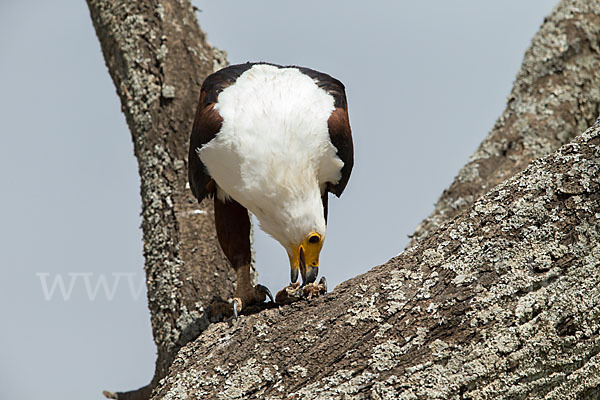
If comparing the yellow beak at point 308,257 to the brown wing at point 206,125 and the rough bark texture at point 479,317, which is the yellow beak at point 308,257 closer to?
the brown wing at point 206,125

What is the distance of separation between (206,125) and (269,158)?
16.8 inches

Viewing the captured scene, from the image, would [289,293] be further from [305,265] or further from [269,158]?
[269,158]

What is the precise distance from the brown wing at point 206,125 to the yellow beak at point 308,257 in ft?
2.15

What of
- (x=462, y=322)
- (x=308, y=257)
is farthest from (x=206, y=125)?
(x=462, y=322)

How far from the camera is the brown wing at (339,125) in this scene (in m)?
3.62

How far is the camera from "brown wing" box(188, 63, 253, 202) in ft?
11.7

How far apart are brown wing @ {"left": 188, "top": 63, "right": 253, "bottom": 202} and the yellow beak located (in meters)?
0.66

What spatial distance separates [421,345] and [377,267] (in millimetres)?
451

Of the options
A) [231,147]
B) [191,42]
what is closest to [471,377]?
Result: [231,147]

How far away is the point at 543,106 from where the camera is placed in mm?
4730

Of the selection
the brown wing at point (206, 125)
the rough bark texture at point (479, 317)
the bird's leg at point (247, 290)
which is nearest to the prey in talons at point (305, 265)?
the bird's leg at point (247, 290)

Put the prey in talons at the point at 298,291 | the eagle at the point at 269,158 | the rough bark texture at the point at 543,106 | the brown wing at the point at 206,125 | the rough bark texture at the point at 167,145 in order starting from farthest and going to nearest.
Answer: the rough bark texture at the point at 543,106, the rough bark texture at the point at 167,145, the brown wing at the point at 206,125, the eagle at the point at 269,158, the prey in talons at the point at 298,291

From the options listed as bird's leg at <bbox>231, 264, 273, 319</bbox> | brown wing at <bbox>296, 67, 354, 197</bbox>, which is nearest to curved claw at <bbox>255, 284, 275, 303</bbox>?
bird's leg at <bbox>231, 264, 273, 319</bbox>

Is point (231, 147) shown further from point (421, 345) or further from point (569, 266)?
point (569, 266)
